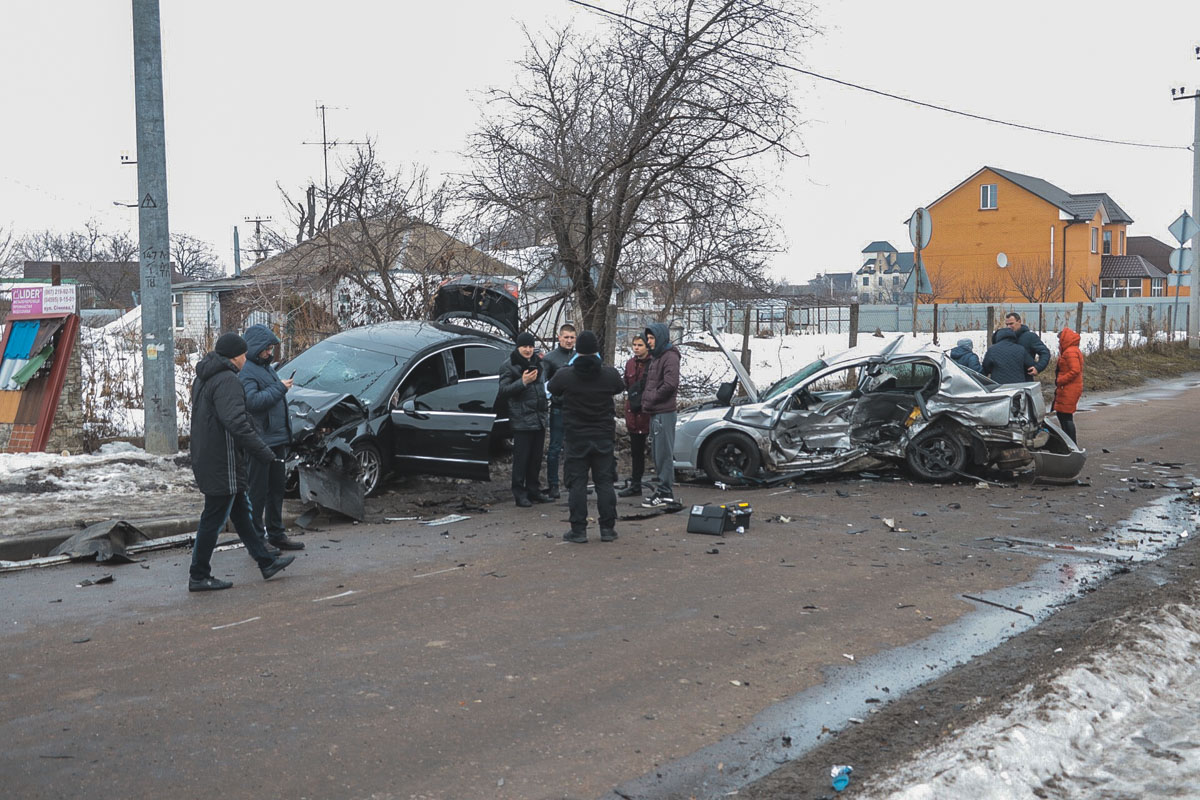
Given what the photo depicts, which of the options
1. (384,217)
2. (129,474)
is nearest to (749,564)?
(129,474)

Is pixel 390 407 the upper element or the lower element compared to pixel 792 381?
lower

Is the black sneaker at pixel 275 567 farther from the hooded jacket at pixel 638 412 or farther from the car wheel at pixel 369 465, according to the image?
the hooded jacket at pixel 638 412

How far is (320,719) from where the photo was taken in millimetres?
4941

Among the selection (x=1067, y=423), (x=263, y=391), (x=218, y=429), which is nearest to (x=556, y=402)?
(x=263, y=391)

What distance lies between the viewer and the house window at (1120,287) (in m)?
73.1

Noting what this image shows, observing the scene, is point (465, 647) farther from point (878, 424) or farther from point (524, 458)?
point (878, 424)

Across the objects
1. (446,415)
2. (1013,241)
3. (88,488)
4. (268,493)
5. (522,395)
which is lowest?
(88,488)

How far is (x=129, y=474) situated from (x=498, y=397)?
3986 mm

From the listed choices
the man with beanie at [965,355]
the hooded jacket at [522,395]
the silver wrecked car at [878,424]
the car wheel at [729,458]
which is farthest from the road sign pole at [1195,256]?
the hooded jacket at [522,395]

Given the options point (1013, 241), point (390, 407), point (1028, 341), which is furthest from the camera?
point (1013, 241)

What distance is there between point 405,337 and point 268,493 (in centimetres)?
367

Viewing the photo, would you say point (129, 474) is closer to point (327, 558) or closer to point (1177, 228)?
point (327, 558)

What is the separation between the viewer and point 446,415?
460 inches

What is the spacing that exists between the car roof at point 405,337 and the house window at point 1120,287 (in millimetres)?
69494
